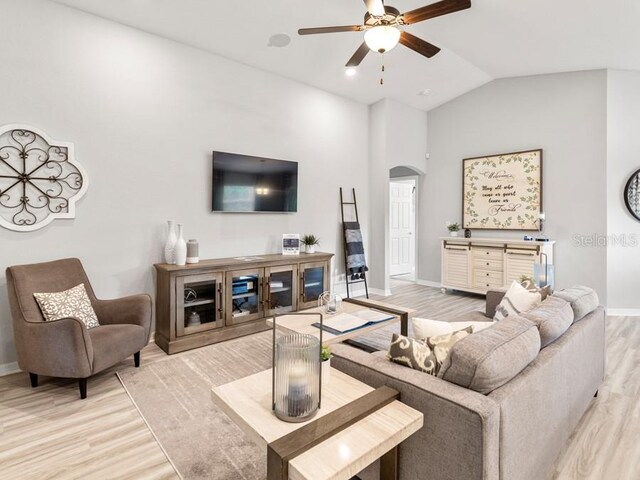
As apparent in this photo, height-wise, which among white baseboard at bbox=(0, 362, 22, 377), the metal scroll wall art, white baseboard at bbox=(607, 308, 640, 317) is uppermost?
the metal scroll wall art

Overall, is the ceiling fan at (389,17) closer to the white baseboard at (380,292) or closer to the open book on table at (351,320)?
the open book on table at (351,320)

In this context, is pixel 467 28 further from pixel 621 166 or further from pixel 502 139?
pixel 621 166

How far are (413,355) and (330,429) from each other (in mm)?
536

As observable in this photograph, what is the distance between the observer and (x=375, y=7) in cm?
250

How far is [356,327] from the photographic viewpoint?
8.66ft

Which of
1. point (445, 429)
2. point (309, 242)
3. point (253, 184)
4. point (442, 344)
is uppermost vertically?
point (253, 184)

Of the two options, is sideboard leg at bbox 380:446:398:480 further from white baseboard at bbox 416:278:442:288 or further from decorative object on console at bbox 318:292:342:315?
white baseboard at bbox 416:278:442:288

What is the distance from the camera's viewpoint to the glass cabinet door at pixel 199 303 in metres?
3.44

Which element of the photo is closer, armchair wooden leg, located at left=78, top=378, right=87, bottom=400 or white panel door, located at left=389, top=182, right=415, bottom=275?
armchair wooden leg, located at left=78, top=378, right=87, bottom=400

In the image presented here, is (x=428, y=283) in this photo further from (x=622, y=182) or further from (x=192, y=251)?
(x=192, y=251)

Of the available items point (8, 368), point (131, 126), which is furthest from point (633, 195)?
point (8, 368)

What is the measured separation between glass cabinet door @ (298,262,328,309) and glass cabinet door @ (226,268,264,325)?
0.63 meters

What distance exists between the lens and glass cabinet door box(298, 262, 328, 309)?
14.8 feet

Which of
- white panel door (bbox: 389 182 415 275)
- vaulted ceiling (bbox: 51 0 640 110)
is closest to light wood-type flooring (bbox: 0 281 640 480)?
vaulted ceiling (bbox: 51 0 640 110)
